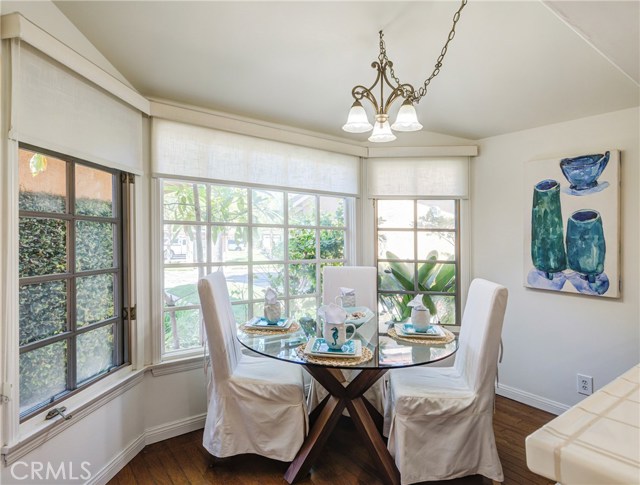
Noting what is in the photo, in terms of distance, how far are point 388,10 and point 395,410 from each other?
1963mm

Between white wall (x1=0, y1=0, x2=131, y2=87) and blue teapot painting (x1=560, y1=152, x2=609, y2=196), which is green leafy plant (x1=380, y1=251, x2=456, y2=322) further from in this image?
white wall (x1=0, y1=0, x2=131, y2=87)

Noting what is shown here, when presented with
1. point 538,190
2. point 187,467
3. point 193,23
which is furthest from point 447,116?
point 187,467

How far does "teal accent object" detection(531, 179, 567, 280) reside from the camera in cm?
249

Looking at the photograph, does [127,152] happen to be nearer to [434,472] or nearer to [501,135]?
[434,472]

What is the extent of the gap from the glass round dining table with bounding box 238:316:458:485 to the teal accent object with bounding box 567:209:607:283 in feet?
4.07

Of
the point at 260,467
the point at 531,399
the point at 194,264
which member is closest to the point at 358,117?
the point at 194,264

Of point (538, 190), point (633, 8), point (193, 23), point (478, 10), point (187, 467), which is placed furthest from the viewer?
point (538, 190)

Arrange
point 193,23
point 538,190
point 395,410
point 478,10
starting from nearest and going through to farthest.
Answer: point 478,10 → point 193,23 → point 395,410 → point 538,190

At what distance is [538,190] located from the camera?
260 cm

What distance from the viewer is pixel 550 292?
2.59 meters

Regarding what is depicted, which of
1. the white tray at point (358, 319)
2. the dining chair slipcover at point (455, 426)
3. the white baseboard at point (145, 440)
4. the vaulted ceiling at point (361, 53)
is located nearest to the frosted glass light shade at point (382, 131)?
the vaulted ceiling at point (361, 53)

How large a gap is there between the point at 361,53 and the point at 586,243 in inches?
78.9

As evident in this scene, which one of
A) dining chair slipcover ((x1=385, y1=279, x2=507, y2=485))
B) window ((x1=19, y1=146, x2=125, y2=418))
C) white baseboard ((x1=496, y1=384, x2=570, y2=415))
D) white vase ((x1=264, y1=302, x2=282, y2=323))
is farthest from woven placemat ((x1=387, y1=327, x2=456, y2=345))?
window ((x1=19, y1=146, x2=125, y2=418))

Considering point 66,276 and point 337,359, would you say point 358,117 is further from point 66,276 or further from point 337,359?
point 66,276
